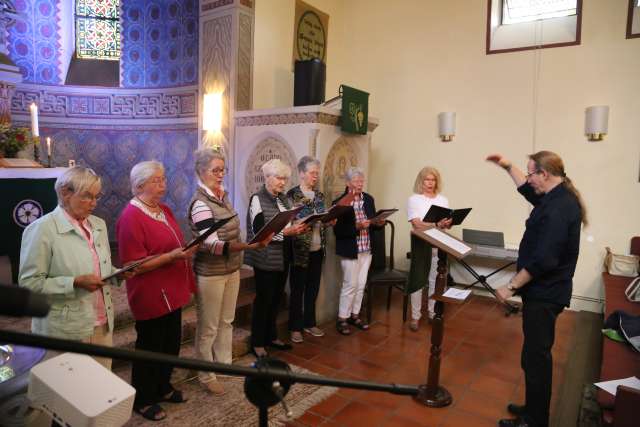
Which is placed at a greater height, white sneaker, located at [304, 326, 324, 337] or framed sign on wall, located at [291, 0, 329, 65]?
framed sign on wall, located at [291, 0, 329, 65]

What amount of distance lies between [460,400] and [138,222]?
2182mm

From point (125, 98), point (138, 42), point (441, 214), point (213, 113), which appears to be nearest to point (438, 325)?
point (441, 214)

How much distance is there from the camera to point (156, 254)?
7.59ft

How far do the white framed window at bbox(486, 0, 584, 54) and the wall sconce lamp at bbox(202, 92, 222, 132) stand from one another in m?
2.98

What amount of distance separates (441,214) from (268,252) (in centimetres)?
133

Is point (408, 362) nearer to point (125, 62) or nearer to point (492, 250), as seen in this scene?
point (492, 250)

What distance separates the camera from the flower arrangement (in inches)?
154

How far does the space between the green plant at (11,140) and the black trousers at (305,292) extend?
8.69 ft

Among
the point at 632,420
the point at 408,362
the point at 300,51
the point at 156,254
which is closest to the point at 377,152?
the point at 300,51

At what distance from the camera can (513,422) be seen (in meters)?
2.53

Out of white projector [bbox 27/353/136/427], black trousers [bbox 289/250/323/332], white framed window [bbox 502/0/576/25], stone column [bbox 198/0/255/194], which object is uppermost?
white framed window [bbox 502/0/576/25]

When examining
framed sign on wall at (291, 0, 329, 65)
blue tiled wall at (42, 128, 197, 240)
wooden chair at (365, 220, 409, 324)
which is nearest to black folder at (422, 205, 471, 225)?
wooden chair at (365, 220, 409, 324)

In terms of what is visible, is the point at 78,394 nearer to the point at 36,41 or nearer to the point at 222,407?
the point at 222,407

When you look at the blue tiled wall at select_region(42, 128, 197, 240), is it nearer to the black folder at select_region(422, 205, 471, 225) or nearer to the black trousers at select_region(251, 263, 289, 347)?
the black trousers at select_region(251, 263, 289, 347)
